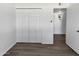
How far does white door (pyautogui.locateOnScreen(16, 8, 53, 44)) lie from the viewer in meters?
6.02

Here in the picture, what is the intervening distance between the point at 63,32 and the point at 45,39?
376 cm

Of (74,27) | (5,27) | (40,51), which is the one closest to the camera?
(5,27)

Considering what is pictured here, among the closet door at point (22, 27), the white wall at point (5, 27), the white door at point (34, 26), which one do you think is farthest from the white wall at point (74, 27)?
the white wall at point (5, 27)

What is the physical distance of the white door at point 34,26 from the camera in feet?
19.8

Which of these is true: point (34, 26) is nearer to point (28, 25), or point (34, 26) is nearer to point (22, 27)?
point (28, 25)

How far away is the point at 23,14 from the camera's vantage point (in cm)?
630

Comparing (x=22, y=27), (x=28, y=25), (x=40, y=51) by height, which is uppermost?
(x=28, y=25)

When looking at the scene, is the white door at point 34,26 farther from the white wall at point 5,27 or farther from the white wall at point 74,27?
the white wall at point 5,27

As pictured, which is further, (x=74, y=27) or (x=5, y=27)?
(x=74, y=27)

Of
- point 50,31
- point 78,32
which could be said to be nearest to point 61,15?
point 50,31

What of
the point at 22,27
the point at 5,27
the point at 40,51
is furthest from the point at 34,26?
the point at 5,27

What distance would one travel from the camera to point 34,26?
20.9 ft

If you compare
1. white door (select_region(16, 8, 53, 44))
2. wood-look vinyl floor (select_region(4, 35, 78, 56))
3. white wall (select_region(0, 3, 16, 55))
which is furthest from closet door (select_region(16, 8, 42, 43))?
white wall (select_region(0, 3, 16, 55))

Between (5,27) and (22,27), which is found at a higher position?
(5,27)
